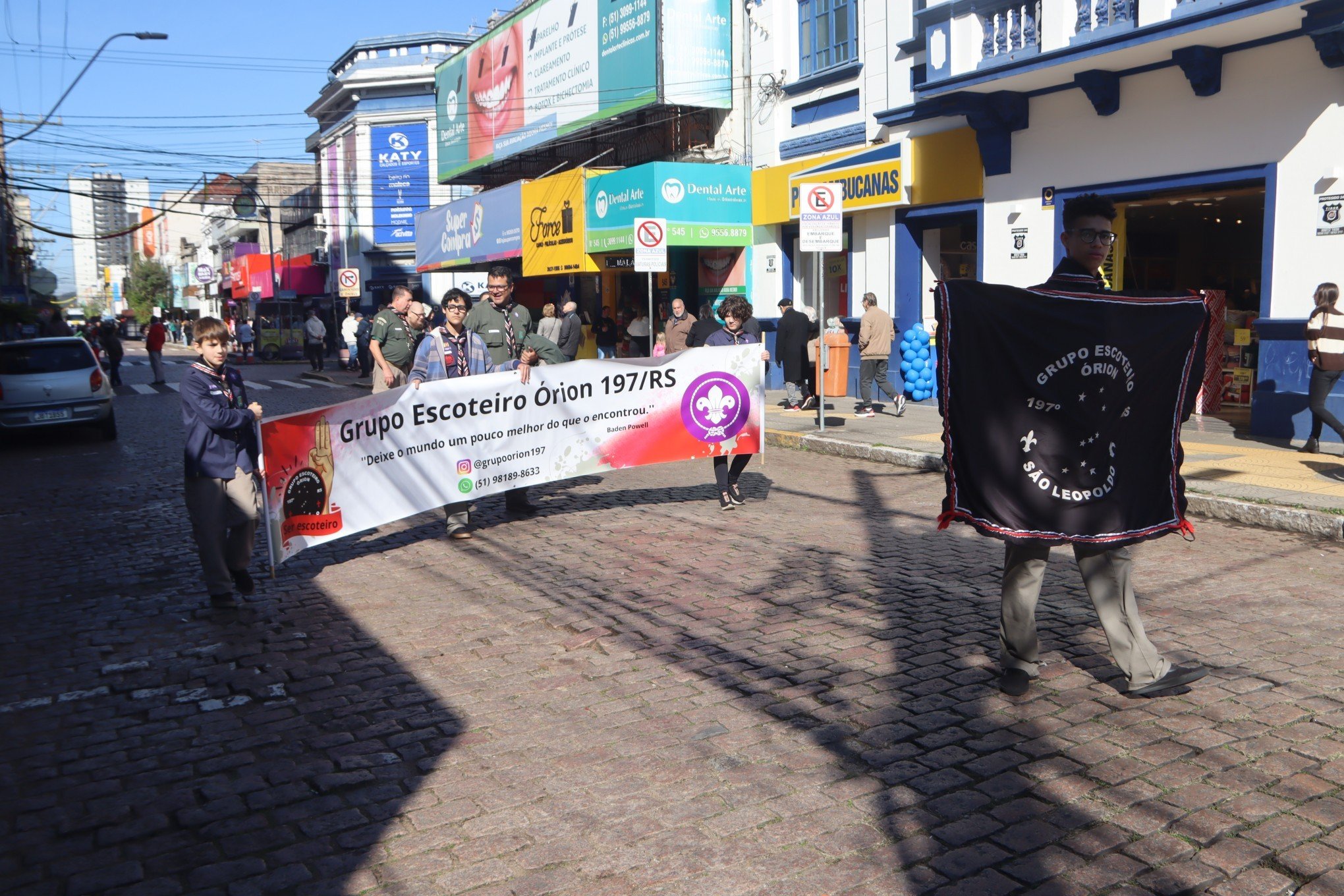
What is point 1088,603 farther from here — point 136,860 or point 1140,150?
point 1140,150

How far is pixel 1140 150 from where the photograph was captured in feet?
44.9

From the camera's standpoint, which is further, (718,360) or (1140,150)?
(1140,150)

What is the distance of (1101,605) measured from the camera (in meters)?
4.77

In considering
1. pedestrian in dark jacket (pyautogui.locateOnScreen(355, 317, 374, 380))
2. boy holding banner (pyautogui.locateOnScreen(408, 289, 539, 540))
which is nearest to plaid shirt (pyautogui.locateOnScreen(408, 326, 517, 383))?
boy holding banner (pyautogui.locateOnScreen(408, 289, 539, 540))

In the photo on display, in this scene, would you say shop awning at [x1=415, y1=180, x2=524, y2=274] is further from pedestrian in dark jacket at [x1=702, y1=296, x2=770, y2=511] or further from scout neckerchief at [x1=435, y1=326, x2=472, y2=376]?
scout neckerchief at [x1=435, y1=326, x2=472, y2=376]

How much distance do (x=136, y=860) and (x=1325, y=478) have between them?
32.1 feet

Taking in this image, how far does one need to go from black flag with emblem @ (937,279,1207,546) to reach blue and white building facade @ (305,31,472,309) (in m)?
45.1

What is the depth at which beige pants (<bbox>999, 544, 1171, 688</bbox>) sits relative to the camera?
4727mm

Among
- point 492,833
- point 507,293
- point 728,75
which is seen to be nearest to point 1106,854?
point 492,833

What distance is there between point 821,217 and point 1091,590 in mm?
9212

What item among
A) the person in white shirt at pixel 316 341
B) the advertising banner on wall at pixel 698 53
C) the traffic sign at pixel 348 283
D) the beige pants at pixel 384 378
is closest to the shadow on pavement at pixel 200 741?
the beige pants at pixel 384 378

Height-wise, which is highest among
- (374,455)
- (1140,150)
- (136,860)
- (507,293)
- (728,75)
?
(728,75)

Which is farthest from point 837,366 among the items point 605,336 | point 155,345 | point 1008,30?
point 155,345

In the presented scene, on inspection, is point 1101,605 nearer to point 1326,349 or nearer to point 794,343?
point 1326,349
